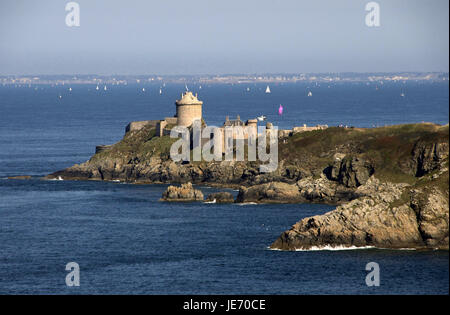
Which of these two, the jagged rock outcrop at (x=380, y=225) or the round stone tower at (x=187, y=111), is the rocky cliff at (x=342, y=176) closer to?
the jagged rock outcrop at (x=380, y=225)

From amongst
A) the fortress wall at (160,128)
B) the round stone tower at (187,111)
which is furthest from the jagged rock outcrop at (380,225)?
the fortress wall at (160,128)

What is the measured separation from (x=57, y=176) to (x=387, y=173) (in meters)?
50.6

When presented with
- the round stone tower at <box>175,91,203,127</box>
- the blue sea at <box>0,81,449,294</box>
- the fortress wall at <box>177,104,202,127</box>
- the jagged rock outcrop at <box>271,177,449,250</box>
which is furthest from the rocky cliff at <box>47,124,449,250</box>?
the round stone tower at <box>175,91,203,127</box>

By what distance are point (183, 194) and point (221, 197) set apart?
17.2ft

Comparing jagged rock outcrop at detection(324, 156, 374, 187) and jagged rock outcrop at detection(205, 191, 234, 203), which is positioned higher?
jagged rock outcrop at detection(324, 156, 374, 187)

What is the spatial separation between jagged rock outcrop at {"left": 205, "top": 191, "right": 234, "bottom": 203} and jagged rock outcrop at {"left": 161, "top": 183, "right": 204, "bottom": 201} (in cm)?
204

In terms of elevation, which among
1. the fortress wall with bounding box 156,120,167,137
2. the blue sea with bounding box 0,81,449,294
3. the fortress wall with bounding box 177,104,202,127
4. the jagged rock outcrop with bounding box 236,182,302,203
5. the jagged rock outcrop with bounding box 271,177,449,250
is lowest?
the blue sea with bounding box 0,81,449,294

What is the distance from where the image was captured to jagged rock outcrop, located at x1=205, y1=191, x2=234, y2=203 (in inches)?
4579

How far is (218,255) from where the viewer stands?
85.8 m

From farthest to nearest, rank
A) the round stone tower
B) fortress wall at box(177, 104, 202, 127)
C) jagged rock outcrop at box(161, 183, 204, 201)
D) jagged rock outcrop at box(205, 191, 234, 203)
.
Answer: fortress wall at box(177, 104, 202, 127) < the round stone tower < jagged rock outcrop at box(161, 183, 204, 201) < jagged rock outcrop at box(205, 191, 234, 203)

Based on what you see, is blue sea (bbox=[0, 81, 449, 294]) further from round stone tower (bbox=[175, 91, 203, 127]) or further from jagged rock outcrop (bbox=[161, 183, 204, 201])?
round stone tower (bbox=[175, 91, 203, 127])
